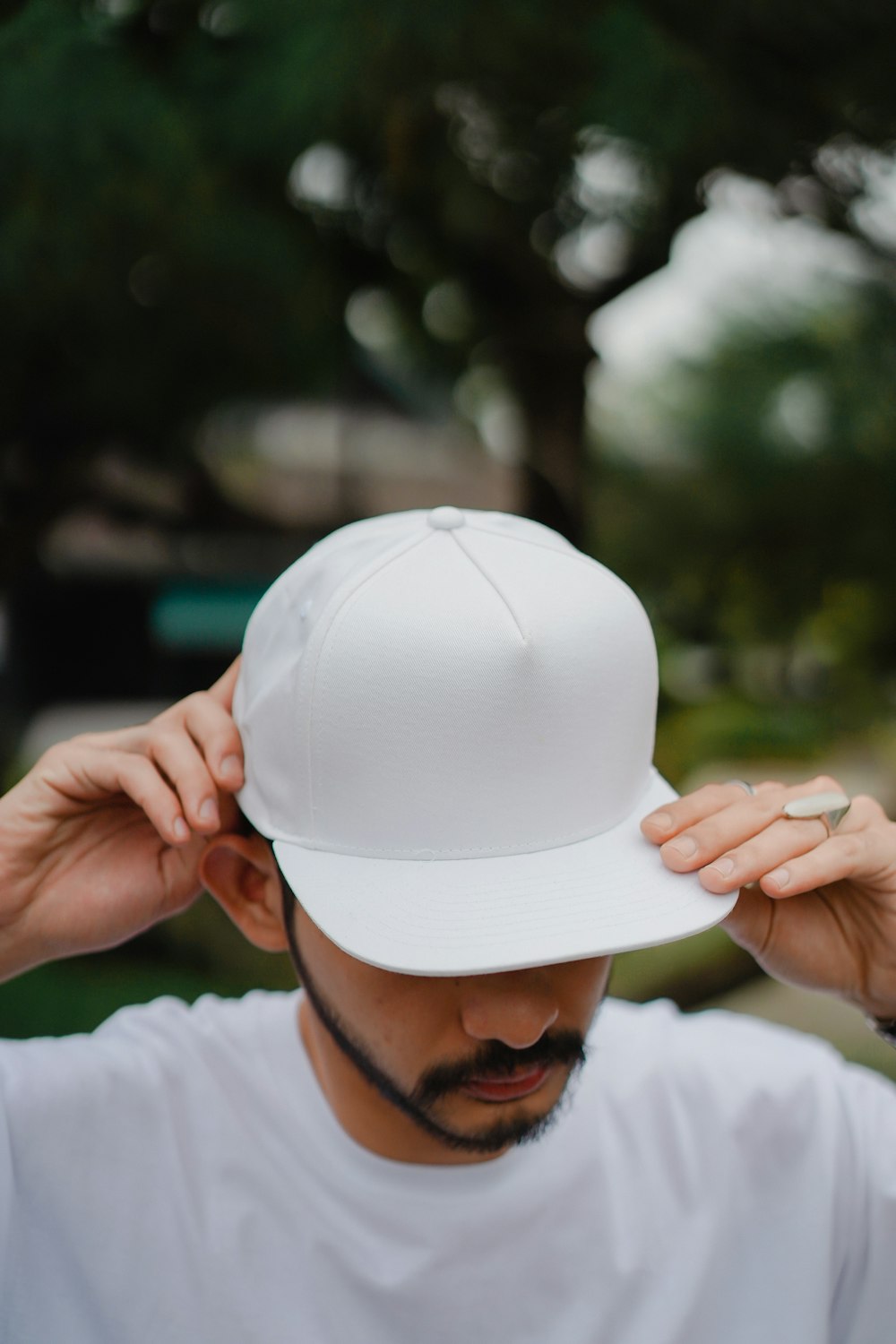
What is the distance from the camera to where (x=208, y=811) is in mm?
1410

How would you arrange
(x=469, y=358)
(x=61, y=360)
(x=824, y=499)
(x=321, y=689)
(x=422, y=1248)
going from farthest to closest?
1. (x=824, y=499)
2. (x=469, y=358)
3. (x=61, y=360)
4. (x=422, y=1248)
5. (x=321, y=689)

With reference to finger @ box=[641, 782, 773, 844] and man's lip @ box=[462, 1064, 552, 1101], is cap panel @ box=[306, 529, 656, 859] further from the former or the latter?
man's lip @ box=[462, 1064, 552, 1101]

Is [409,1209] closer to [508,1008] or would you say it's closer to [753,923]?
[508,1008]

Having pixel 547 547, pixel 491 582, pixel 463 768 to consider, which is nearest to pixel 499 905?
pixel 463 768

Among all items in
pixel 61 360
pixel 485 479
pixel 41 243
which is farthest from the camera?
pixel 485 479

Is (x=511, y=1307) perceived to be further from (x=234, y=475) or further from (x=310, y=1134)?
(x=234, y=475)

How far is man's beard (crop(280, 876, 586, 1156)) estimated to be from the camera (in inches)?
55.6

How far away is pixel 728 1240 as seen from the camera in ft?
5.47

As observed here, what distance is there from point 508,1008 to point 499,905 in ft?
0.57

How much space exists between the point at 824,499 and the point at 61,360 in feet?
24.4

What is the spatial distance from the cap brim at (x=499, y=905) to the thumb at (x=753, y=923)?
28 centimetres

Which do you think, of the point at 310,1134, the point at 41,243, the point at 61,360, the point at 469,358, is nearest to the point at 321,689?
the point at 310,1134

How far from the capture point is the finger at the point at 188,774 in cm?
141

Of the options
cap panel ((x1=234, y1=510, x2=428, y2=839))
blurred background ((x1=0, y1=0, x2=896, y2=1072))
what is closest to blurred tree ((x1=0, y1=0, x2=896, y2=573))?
blurred background ((x1=0, y1=0, x2=896, y2=1072))
